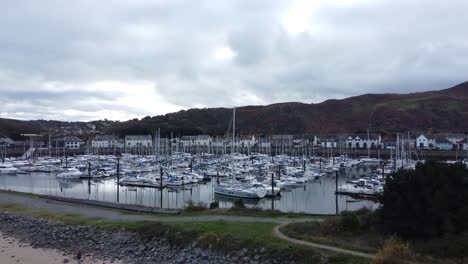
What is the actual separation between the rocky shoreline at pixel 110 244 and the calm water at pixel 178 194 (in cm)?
1471

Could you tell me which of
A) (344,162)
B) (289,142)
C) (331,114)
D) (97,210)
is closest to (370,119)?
(331,114)

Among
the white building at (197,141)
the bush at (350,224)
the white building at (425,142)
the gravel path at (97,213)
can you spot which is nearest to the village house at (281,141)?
the white building at (197,141)

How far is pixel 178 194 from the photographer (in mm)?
48312

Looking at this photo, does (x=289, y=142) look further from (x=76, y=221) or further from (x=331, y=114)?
(x=76, y=221)

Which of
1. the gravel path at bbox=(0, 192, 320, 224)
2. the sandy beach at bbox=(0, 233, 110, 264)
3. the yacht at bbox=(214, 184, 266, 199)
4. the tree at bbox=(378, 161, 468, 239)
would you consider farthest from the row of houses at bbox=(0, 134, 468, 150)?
the tree at bbox=(378, 161, 468, 239)

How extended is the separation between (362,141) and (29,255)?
109876 mm

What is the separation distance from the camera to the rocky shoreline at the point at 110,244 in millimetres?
16781

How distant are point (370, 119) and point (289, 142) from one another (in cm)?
6159

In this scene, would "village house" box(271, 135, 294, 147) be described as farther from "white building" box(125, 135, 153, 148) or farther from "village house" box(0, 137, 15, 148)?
"village house" box(0, 137, 15, 148)

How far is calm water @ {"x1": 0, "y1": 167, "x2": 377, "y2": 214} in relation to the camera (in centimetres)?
4106

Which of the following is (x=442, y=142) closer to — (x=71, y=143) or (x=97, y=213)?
(x=97, y=213)

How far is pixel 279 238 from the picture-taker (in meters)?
16.7

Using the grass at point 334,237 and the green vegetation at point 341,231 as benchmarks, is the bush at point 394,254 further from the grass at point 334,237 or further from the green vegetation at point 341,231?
the green vegetation at point 341,231

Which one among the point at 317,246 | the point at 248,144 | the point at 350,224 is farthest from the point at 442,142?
the point at 317,246
